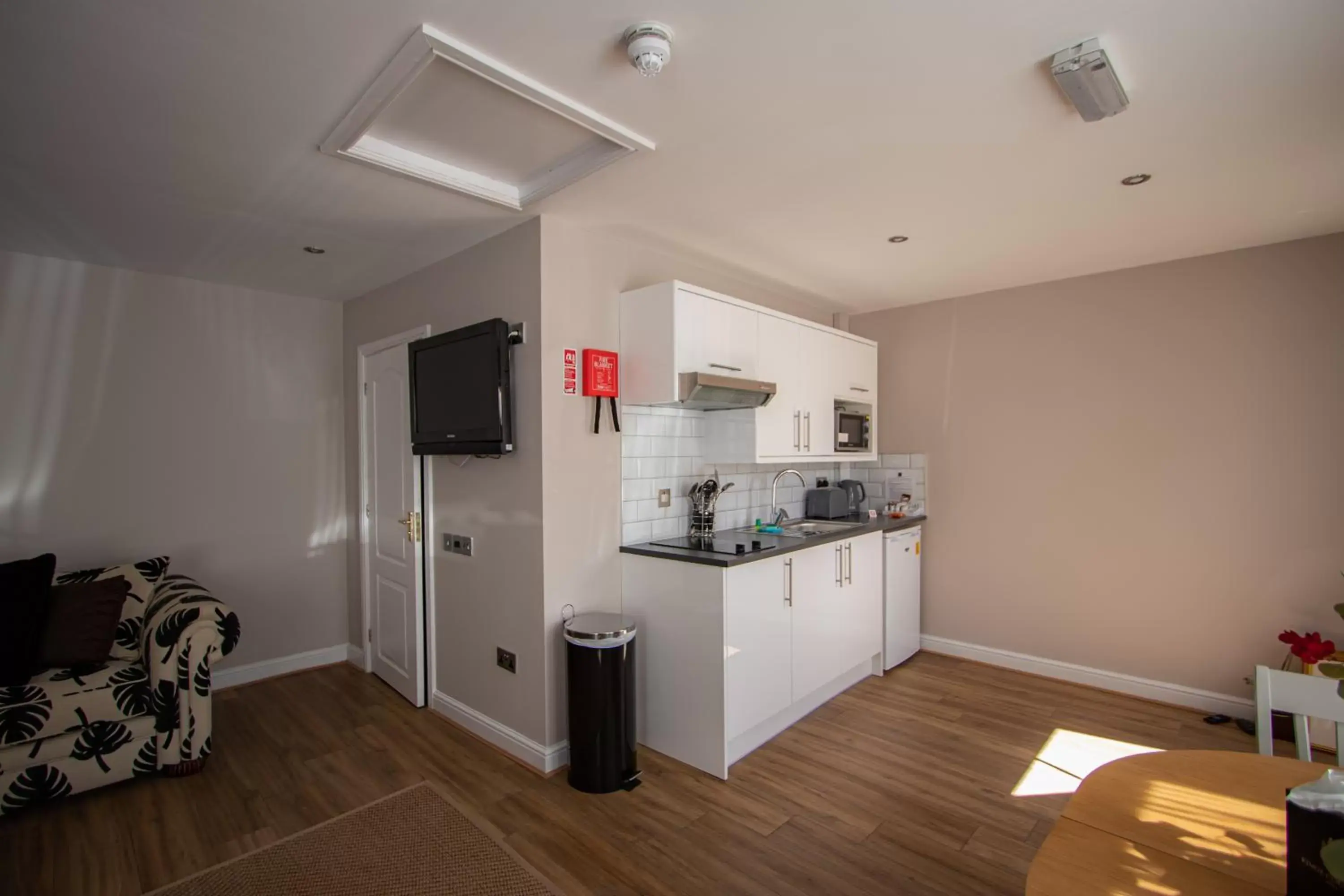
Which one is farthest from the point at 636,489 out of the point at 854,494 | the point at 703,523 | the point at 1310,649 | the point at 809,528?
the point at 1310,649

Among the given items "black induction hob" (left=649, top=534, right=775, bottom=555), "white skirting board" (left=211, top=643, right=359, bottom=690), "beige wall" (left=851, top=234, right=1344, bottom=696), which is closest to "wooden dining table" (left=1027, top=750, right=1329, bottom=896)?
"black induction hob" (left=649, top=534, right=775, bottom=555)

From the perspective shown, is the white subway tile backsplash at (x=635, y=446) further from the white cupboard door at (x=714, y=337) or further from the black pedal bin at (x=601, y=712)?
the black pedal bin at (x=601, y=712)

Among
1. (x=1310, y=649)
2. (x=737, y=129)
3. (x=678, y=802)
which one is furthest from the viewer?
(x=1310, y=649)

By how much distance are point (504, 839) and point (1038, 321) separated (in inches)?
157

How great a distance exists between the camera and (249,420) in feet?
13.2

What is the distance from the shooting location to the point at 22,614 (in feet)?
8.88

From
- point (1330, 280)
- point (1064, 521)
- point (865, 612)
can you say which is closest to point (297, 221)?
point (865, 612)

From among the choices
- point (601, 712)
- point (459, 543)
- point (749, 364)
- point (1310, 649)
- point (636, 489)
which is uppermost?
point (749, 364)

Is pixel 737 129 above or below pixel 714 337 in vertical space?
above

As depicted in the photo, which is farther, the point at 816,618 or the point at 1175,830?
the point at 816,618

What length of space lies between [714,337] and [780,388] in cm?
63

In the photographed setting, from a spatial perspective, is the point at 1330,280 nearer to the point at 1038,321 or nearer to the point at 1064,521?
Answer: the point at 1038,321

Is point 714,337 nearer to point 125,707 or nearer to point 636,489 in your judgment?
point 636,489

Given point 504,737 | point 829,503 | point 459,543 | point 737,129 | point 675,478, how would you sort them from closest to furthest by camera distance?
1. point 737,129
2. point 504,737
3. point 459,543
4. point 675,478
5. point 829,503
